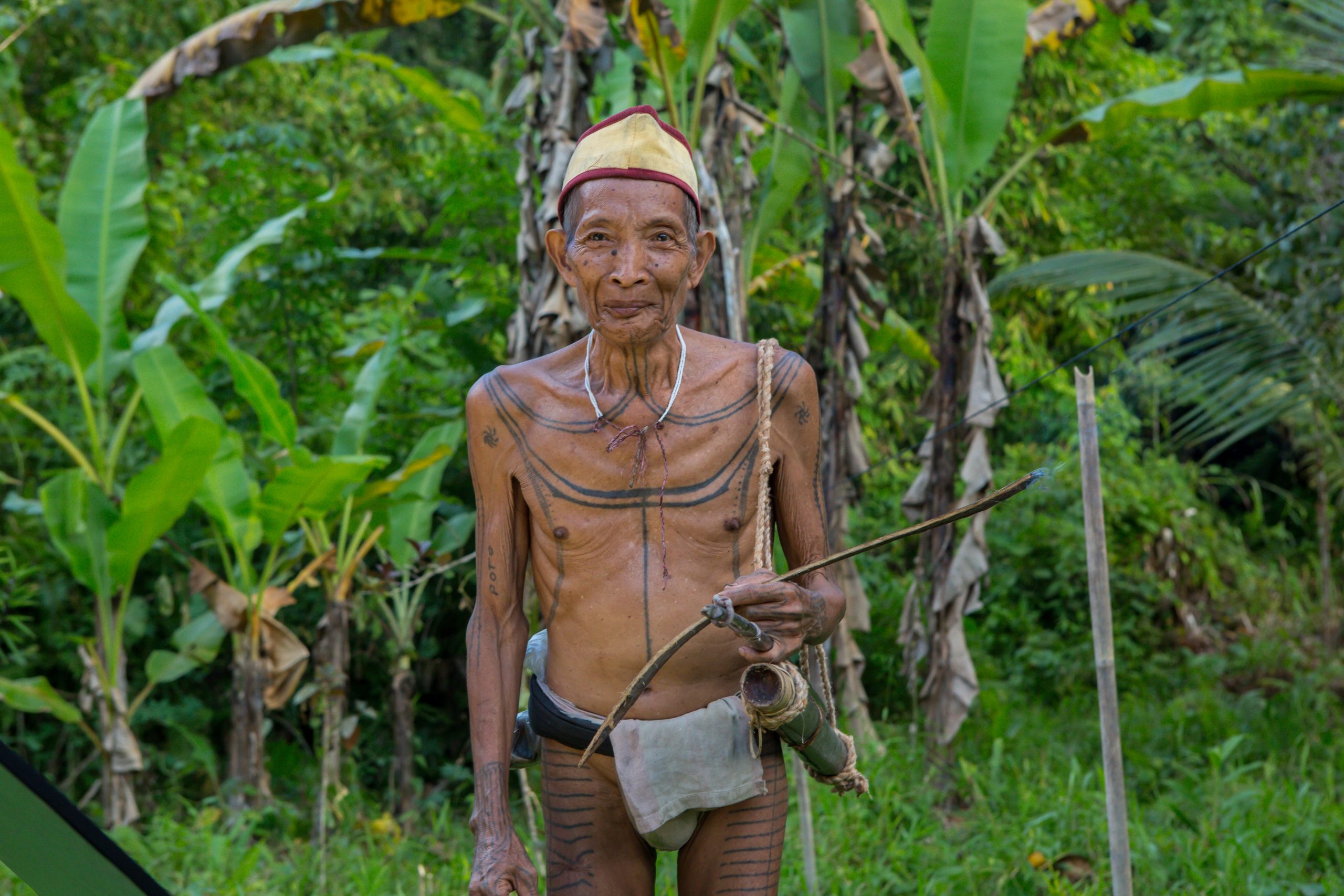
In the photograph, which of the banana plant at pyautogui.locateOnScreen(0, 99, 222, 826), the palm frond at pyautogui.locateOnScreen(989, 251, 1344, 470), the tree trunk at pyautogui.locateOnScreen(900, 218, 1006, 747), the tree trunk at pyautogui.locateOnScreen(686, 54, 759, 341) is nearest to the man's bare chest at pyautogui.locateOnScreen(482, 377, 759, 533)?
the tree trunk at pyautogui.locateOnScreen(686, 54, 759, 341)

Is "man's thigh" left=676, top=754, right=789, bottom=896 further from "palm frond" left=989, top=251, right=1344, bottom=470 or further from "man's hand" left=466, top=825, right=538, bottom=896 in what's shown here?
"palm frond" left=989, top=251, right=1344, bottom=470

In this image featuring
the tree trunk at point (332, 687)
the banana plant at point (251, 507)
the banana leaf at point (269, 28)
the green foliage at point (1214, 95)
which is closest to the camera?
the banana plant at point (251, 507)

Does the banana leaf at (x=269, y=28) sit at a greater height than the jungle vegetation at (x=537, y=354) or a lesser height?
greater

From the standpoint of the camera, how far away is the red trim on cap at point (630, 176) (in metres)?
1.86

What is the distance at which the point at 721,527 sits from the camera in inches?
76.0

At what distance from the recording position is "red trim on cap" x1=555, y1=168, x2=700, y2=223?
186cm

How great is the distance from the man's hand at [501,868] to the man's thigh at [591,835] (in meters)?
0.08

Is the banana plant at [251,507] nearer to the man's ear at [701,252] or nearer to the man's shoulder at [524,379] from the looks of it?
the man's shoulder at [524,379]

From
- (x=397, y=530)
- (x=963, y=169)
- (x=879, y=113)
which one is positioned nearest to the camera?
(x=963, y=169)

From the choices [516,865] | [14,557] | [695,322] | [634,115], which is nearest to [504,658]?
[516,865]

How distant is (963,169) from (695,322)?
1232 mm

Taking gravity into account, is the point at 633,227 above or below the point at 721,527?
above

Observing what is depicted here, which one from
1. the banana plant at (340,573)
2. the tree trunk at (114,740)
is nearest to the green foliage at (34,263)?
the banana plant at (340,573)

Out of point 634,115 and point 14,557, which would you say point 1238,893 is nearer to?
point 634,115
